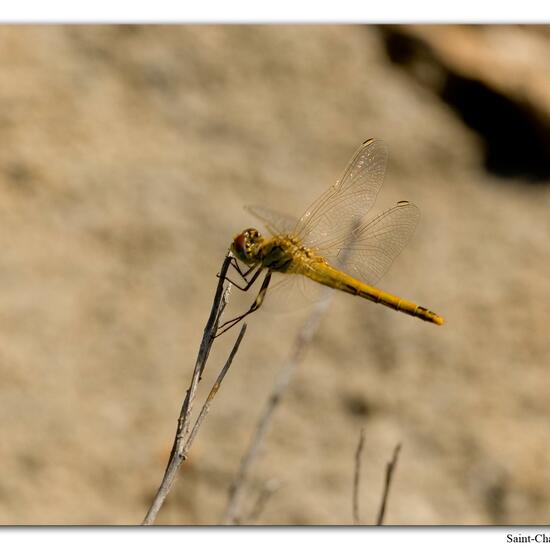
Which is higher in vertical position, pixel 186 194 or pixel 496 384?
pixel 186 194

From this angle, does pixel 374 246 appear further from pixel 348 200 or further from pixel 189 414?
pixel 189 414

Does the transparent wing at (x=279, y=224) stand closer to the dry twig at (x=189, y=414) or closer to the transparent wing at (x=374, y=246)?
the transparent wing at (x=374, y=246)

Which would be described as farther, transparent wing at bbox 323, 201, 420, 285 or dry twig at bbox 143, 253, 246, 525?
transparent wing at bbox 323, 201, 420, 285

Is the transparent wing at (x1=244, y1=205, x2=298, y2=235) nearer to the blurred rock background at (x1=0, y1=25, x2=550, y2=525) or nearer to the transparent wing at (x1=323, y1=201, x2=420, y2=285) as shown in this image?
the transparent wing at (x1=323, y1=201, x2=420, y2=285)

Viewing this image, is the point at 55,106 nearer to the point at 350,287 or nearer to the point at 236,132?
the point at 236,132

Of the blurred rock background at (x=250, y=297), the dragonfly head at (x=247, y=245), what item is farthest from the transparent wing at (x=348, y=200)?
the blurred rock background at (x=250, y=297)

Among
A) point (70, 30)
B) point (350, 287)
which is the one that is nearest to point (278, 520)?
point (350, 287)

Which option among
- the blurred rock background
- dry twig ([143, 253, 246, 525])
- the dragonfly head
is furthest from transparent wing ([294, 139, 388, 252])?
the blurred rock background
